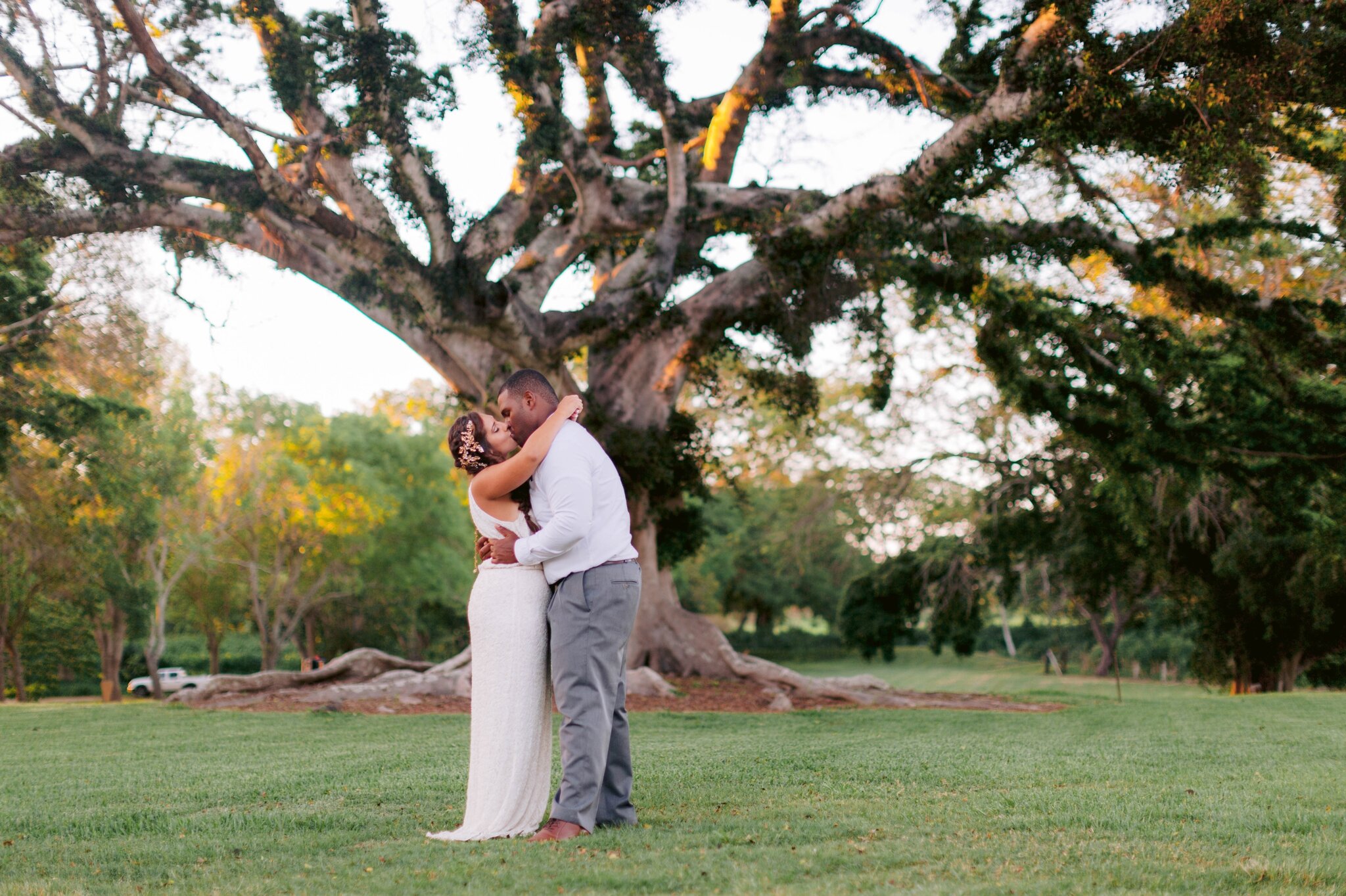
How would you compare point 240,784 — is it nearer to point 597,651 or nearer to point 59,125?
point 597,651

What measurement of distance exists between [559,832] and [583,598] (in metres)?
1.01

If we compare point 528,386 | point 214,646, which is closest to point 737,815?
point 528,386

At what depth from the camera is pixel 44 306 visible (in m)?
16.0

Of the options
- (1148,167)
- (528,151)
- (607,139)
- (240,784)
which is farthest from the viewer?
(607,139)

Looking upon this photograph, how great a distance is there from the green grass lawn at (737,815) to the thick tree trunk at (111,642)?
30610 millimetres

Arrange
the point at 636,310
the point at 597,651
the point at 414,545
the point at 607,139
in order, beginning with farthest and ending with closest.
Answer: the point at 414,545, the point at 607,139, the point at 636,310, the point at 597,651

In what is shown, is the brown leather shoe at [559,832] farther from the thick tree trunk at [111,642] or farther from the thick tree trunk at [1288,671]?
the thick tree trunk at [111,642]

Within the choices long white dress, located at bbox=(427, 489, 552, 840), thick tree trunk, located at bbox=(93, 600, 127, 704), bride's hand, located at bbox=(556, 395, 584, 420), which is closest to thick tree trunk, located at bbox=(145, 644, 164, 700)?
thick tree trunk, located at bbox=(93, 600, 127, 704)

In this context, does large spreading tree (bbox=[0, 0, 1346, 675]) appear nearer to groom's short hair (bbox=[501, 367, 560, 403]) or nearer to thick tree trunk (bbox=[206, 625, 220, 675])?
groom's short hair (bbox=[501, 367, 560, 403])

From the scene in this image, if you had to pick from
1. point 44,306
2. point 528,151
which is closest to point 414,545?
point 44,306

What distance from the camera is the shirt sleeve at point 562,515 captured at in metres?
4.75

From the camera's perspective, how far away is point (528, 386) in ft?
16.8

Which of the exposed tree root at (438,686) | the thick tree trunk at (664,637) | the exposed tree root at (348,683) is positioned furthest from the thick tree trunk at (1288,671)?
the exposed tree root at (348,683)

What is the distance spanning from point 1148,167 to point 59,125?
41.5ft
